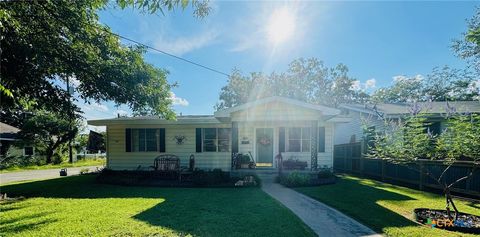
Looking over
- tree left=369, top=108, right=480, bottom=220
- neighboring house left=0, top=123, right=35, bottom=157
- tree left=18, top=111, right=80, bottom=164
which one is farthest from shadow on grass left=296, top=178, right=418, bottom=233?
neighboring house left=0, top=123, right=35, bottom=157

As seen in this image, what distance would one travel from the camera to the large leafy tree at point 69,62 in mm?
5801

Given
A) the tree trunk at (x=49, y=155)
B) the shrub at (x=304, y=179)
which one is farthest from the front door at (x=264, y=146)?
the tree trunk at (x=49, y=155)

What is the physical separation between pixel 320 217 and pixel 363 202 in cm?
200

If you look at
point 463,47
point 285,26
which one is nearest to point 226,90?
point 285,26

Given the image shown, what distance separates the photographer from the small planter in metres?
4.54

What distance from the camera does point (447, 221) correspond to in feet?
15.6

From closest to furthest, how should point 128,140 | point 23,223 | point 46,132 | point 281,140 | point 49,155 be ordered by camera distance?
1. point 23,223
2. point 281,140
3. point 128,140
4. point 46,132
5. point 49,155

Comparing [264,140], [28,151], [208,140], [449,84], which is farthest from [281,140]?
[28,151]

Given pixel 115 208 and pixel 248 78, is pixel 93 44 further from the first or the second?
pixel 248 78

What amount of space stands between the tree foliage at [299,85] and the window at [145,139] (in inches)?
657

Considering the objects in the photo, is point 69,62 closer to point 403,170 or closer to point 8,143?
point 403,170

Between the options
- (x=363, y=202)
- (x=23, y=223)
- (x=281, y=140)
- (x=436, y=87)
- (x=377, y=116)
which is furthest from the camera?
(x=436, y=87)

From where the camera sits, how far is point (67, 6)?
6391 mm

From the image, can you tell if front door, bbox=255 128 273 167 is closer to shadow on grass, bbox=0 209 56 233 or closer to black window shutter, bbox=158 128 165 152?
black window shutter, bbox=158 128 165 152
